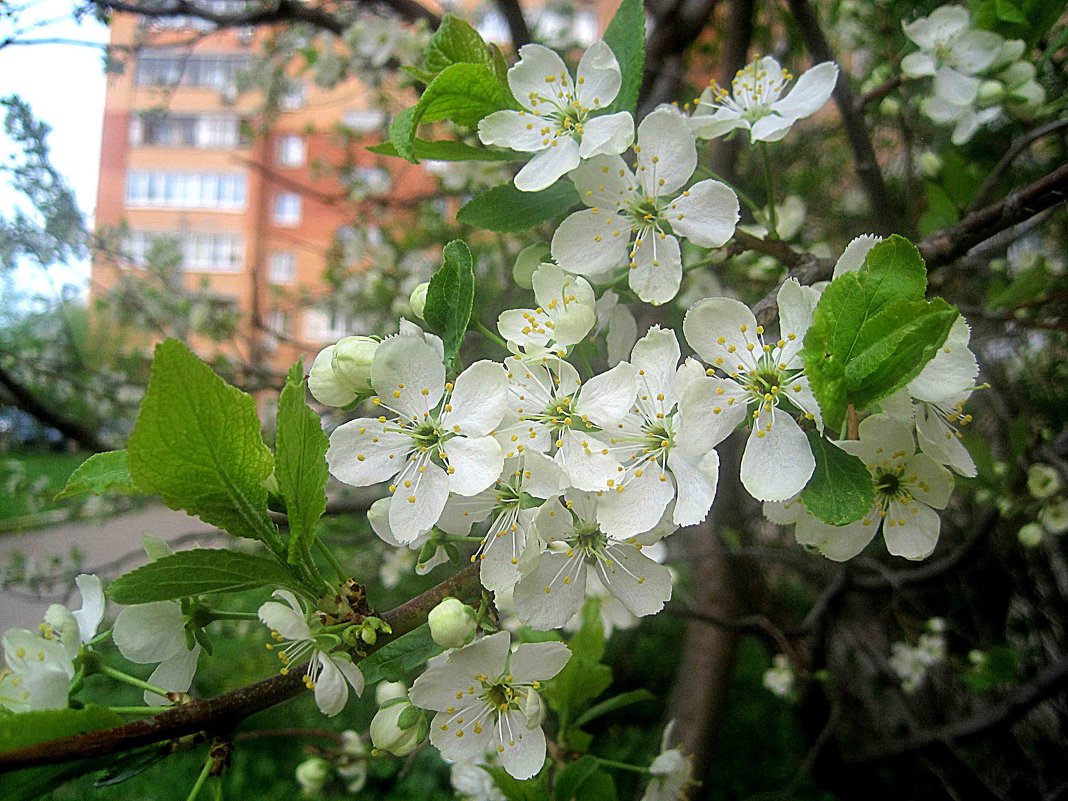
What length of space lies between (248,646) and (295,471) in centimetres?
417

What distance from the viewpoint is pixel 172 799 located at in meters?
3.16

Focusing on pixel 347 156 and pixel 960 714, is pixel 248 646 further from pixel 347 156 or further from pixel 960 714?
pixel 960 714

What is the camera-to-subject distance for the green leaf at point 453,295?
758 millimetres

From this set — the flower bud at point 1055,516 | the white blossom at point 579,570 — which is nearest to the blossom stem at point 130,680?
the white blossom at point 579,570

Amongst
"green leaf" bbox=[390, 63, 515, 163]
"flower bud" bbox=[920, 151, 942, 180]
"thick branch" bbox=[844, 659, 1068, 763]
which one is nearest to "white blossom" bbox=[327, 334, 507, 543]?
"green leaf" bbox=[390, 63, 515, 163]

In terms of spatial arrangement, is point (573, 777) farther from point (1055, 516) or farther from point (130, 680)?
point (1055, 516)

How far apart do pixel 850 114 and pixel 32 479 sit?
12.8 ft

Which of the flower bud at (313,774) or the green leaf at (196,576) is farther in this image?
the flower bud at (313,774)

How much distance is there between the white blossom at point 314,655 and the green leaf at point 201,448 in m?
0.07

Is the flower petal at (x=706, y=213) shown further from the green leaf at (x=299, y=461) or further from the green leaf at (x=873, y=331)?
the green leaf at (x=299, y=461)

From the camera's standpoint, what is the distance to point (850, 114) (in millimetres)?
1488

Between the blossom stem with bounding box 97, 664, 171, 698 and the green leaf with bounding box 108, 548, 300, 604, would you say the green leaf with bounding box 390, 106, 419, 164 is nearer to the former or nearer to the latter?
the green leaf with bounding box 108, 548, 300, 604

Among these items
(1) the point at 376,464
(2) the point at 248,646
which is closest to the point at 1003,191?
(1) the point at 376,464

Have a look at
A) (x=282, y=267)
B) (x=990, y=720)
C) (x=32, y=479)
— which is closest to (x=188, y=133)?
(x=282, y=267)
